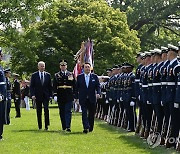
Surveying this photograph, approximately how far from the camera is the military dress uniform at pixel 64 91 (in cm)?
1817

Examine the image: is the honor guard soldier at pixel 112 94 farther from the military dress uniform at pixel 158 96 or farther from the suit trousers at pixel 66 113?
the military dress uniform at pixel 158 96

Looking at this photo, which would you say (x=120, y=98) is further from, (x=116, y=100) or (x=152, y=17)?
(x=152, y=17)

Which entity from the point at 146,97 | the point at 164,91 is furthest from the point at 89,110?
the point at 164,91

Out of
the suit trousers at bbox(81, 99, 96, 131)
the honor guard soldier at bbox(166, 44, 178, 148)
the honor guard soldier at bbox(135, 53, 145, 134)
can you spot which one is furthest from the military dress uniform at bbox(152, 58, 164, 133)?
the suit trousers at bbox(81, 99, 96, 131)

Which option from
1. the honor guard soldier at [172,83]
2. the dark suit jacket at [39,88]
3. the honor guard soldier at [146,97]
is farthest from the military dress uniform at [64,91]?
the honor guard soldier at [172,83]

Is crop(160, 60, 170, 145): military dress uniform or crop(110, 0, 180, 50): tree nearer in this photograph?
crop(160, 60, 170, 145): military dress uniform

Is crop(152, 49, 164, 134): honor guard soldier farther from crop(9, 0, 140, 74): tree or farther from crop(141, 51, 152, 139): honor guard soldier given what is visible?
crop(9, 0, 140, 74): tree

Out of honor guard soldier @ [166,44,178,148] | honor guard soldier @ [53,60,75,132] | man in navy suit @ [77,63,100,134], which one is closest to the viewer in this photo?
honor guard soldier @ [166,44,178,148]

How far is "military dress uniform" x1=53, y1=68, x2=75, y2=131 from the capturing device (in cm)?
1817

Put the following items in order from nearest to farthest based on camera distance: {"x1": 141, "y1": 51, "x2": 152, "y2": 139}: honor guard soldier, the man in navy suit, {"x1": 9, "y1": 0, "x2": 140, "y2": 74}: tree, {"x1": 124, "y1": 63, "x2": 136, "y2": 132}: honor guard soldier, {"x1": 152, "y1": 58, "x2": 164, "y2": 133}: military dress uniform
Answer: {"x1": 152, "y1": 58, "x2": 164, "y2": 133}: military dress uniform < {"x1": 141, "y1": 51, "x2": 152, "y2": 139}: honor guard soldier < the man in navy suit < {"x1": 124, "y1": 63, "x2": 136, "y2": 132}: honor guard soldier < {"x1": 9, "y1": 0, "x2": 140, "y2": 74}: tree

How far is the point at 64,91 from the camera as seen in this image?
18.2 metres

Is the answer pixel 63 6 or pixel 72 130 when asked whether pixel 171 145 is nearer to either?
pixel 72 130

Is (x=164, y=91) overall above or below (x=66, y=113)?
above

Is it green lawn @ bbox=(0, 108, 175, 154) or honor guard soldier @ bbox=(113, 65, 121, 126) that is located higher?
honor guard soldier @ bbox=(113, 65, 121, 126)
